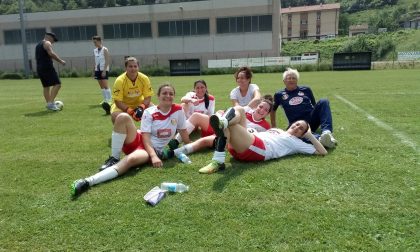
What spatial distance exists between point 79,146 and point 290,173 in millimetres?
3727

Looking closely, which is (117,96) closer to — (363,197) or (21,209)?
(21,209)

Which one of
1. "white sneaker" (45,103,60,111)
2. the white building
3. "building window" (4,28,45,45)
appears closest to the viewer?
"white sneaker" (45,103,60,111)

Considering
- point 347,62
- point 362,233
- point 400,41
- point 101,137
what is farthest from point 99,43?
point 400,41

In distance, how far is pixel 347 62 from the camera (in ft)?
105

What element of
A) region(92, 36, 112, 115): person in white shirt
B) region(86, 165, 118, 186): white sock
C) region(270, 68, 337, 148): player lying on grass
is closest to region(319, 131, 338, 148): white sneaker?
region(270, 68, 337, 148): player lying on grass

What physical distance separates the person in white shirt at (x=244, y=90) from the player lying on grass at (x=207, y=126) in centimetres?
47

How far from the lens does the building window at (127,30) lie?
161 ft

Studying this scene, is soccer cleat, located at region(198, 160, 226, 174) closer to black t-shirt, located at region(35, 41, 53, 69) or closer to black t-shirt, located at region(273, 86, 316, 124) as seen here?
black t-shirt, located at region(273, 86, 316, 124)

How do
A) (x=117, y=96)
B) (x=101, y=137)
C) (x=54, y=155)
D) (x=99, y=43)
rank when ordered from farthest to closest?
1. (x=99, y=43)
2. (x=101, y=137)
3. (x=117, y=96)
4. (x=54, y=155)

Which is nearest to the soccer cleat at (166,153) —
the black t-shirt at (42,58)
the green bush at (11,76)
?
the black t-shirt at (42,58)

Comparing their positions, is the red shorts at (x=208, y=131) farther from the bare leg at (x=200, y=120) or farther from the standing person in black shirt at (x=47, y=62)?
the standing person in black shirt at (x=47, y=62)

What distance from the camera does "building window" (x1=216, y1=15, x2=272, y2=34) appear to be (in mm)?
45428

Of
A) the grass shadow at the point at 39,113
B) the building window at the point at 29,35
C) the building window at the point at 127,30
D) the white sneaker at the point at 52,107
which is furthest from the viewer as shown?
the building window at the point at 29,35

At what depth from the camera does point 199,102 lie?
6234mm
